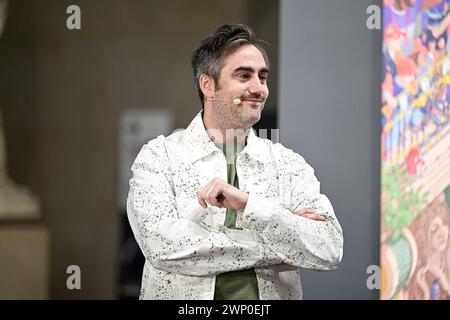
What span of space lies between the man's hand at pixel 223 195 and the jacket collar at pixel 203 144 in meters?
0.15

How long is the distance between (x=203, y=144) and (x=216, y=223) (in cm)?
20

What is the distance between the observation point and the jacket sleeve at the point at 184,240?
5.41 feet

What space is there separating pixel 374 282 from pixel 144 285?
748mm

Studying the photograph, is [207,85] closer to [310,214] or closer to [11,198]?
[310,214]

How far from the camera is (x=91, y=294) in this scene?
234 centimetres

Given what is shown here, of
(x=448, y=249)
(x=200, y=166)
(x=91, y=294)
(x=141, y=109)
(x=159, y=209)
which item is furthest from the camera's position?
(x=141, y=109)

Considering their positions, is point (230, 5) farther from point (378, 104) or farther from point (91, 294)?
point (91, 294)

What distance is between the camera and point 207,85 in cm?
184

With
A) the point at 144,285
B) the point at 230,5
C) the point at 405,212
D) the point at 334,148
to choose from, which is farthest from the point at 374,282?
the point at 230,5

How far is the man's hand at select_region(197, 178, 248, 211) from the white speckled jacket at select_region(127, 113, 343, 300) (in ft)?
0.07
